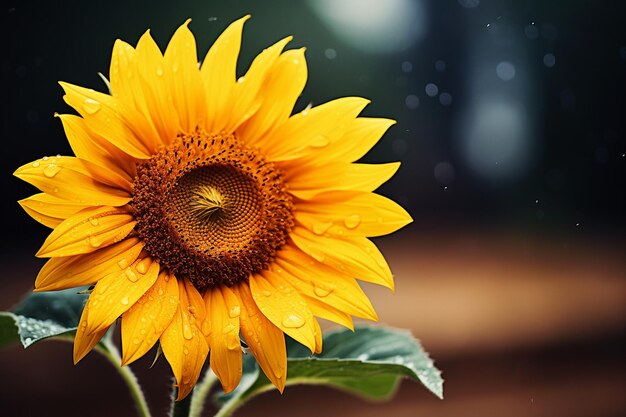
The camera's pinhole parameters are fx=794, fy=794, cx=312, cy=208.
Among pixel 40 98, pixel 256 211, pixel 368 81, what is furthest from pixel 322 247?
pixel 368 81

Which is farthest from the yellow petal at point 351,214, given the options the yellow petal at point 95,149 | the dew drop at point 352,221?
the yellow petal at point 95,149

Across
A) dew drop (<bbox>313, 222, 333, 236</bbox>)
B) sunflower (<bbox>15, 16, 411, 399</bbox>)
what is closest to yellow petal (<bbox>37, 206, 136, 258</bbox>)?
sunflower (<bbox>15, 16, 411, 399</bbox>)

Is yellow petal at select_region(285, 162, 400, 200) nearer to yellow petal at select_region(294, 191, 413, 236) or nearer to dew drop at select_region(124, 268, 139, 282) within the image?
yellow petal at select_region(294, 191, 413, 236)

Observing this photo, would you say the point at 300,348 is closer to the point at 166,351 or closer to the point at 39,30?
the point at 166,351

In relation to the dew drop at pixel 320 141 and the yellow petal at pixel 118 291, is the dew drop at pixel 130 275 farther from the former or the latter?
the dew drop at pixel 320 141

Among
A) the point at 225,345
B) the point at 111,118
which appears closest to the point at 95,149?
the point at 111,118
